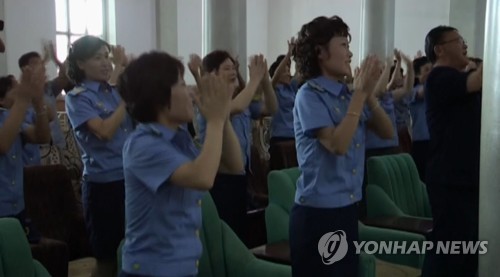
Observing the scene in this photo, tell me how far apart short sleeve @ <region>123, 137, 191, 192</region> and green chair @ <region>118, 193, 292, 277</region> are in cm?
87

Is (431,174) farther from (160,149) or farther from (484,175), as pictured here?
(160,149)

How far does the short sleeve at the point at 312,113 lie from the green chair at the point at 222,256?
568 mm

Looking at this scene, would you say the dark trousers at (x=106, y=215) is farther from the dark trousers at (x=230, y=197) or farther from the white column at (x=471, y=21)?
the white column at (x=471, y=21)

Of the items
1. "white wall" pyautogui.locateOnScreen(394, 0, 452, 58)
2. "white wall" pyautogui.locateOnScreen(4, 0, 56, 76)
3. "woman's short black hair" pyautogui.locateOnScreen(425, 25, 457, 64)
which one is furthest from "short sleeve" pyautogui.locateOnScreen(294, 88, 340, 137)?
"white wall" pyautogui.locateOnScreen(394, 0, 452, 58)

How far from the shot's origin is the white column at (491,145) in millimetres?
2166

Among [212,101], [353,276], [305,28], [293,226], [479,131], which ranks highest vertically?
[305,28]

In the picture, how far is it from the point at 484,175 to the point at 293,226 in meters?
0.74

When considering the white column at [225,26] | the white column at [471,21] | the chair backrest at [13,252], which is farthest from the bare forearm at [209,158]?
the white column at [471,21]

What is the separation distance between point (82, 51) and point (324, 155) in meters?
1.18

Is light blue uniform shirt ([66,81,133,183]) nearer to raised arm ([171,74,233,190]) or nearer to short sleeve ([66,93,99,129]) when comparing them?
short sleeve ([66,93,99,129])

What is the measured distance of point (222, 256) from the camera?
2.34 metres

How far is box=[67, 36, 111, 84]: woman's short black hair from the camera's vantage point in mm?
2564

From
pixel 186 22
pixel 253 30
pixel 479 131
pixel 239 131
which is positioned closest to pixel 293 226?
pixel 479 131

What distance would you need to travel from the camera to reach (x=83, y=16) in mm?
10711
